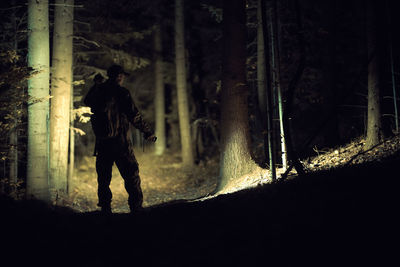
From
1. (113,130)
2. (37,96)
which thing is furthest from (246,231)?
(37,96)

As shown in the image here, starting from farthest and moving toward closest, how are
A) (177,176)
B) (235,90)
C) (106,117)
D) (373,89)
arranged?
(177,176) < (235,90) < (373,89) < (106,117)

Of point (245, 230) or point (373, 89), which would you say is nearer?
point (245, 230)


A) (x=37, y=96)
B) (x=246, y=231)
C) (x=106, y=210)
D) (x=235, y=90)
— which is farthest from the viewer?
(x=235, y=90)

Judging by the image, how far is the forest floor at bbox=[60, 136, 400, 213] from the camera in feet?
24.4

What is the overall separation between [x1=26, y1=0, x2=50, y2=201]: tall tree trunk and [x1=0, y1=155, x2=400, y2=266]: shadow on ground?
328 centimetres

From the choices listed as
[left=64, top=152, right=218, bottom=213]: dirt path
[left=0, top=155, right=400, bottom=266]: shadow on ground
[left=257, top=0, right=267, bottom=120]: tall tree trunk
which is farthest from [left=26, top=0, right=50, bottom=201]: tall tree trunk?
[left=257, top=0, right=267, bottom=120]: tall tree trunk

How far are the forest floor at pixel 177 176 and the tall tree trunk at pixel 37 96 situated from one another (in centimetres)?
187

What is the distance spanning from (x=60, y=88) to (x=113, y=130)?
510 centimetres

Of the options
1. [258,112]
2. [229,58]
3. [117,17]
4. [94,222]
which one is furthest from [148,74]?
[94,222]

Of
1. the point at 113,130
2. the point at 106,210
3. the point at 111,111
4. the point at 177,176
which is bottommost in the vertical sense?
the point at 106,210

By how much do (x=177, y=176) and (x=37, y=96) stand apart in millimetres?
9039

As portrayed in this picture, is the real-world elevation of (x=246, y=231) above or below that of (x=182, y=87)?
below

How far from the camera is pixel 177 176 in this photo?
16.4 m

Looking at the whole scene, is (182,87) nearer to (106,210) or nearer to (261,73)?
(261,73)
